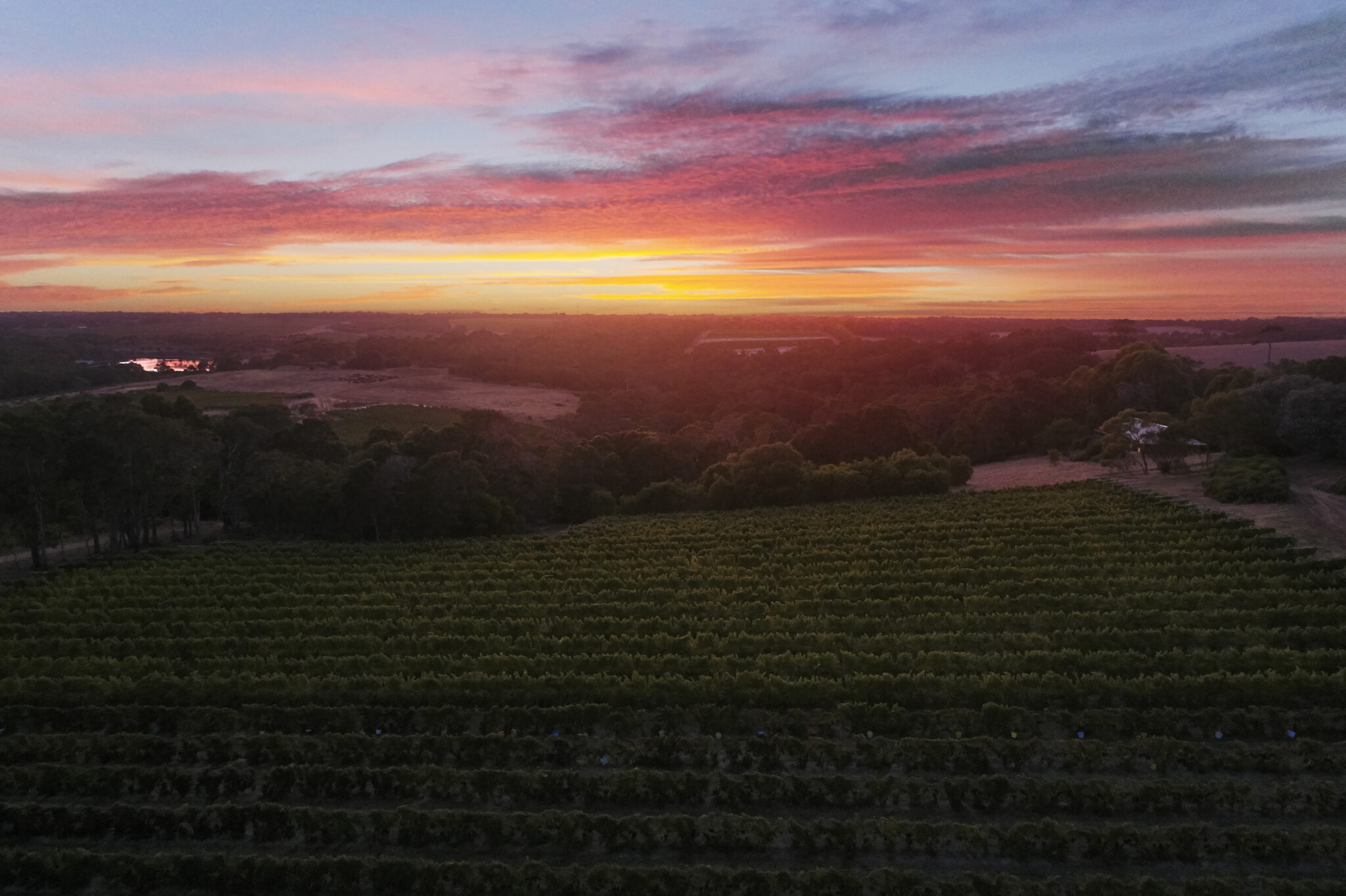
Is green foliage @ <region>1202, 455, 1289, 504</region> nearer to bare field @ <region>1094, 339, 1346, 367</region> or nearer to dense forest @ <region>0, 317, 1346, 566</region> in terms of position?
dense forest @ <region>0, 317, 1346, 566</region>

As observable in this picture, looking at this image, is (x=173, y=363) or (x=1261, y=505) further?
(x=173, y=363)

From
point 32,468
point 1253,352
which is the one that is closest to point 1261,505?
point 32,468

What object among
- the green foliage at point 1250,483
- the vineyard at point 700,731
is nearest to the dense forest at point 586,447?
the green foliage at point 1250,483

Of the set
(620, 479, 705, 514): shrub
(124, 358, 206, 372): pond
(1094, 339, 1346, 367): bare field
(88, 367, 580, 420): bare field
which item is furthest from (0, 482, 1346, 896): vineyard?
(124, 358, 206, 372): pond

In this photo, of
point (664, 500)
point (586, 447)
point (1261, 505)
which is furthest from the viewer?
point (586, 447)

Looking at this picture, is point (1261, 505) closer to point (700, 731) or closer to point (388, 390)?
point (700, 731)

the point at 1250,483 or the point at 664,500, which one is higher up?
the point at 1250,483

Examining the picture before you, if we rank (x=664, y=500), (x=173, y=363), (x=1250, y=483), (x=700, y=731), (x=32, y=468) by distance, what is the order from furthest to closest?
(x=173, y=363) < (x=664, y=500) < (x=1250, y=483) < (x=32, y=468) < (x=700, y=731)

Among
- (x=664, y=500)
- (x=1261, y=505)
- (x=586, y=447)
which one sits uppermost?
(x=586, y=447)
